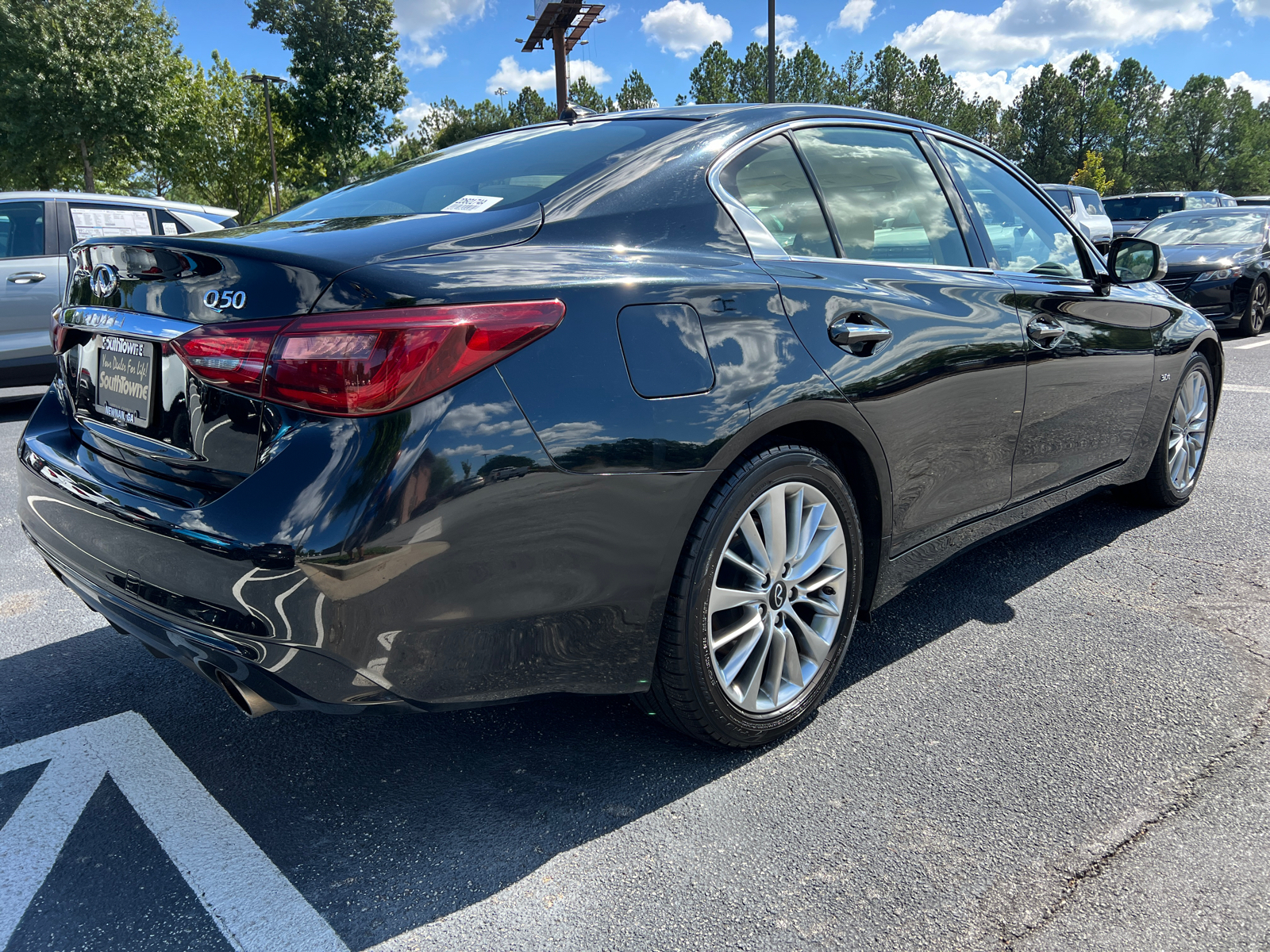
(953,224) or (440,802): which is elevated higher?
(953,224)

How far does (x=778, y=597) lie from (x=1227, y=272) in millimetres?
11244

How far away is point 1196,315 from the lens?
421cm

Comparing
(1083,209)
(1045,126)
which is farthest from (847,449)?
(1045,126)

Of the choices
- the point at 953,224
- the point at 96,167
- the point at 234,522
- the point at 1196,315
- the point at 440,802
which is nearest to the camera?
the point at 234,522

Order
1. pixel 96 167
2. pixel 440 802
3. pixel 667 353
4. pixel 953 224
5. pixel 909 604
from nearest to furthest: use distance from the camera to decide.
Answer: pixel 667 353 → pixel 440 802 → pixel 953 224 → pixel 909 604 → pixel 96 167

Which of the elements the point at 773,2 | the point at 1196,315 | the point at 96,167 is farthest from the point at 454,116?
the point at 1196,315

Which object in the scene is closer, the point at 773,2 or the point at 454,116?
the point at 773,2

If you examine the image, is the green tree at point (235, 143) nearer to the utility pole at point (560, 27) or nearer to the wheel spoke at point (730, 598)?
the utility pole at point (560, 27)

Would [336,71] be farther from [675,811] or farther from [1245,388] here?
[675,811]

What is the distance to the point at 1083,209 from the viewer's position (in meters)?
17.9

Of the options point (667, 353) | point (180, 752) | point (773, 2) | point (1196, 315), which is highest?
point (773, 2)

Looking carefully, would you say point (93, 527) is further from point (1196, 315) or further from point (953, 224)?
point (1196, 315)

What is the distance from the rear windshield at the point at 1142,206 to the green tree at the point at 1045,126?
55912 mm

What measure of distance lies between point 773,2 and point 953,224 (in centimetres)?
2015
